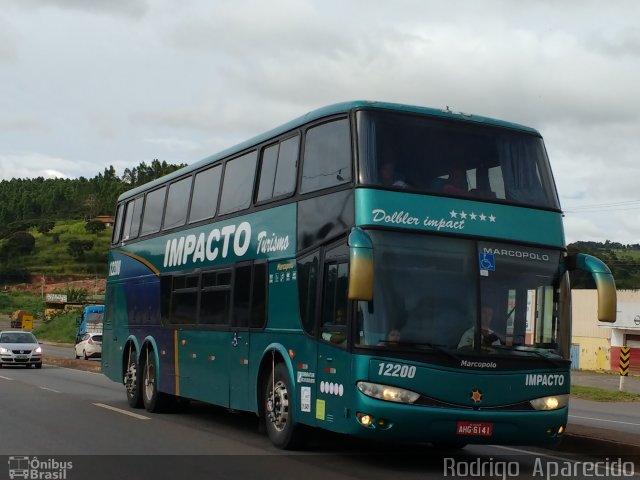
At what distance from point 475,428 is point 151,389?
8544mm

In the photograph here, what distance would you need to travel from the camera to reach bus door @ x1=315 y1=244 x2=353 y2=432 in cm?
1025

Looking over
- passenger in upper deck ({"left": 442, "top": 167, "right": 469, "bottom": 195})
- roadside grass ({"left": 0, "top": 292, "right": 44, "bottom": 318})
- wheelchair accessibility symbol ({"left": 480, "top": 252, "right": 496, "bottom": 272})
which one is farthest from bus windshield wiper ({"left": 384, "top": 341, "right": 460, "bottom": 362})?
roadside grass ({"left": 0, "top": 292, "right": 44, "bottom": 318})

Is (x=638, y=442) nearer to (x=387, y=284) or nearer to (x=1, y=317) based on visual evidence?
(x=387, y=284)

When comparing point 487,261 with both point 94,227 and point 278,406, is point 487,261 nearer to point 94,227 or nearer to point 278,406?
point 278,406

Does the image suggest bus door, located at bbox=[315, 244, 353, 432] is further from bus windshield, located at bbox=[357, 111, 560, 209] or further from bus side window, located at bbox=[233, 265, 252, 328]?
bus side window, located at bbox=[233, 265, 252, 328]

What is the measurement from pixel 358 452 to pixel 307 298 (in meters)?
2.12

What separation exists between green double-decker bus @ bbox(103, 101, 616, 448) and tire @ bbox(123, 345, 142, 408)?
509 cm

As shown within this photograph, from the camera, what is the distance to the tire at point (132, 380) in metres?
17.8

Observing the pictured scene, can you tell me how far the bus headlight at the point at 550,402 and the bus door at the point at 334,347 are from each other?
82.7 inches

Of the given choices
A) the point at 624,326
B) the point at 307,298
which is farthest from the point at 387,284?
the point at 624,326

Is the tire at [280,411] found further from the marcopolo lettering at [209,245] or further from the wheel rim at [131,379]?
the wheel rim at [131,379]

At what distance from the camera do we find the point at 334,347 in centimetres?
1052

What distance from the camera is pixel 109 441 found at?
12.3 m

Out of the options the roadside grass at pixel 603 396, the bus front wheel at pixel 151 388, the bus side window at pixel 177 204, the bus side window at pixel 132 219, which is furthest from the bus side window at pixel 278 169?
the roadside grass at pixel 603 396
